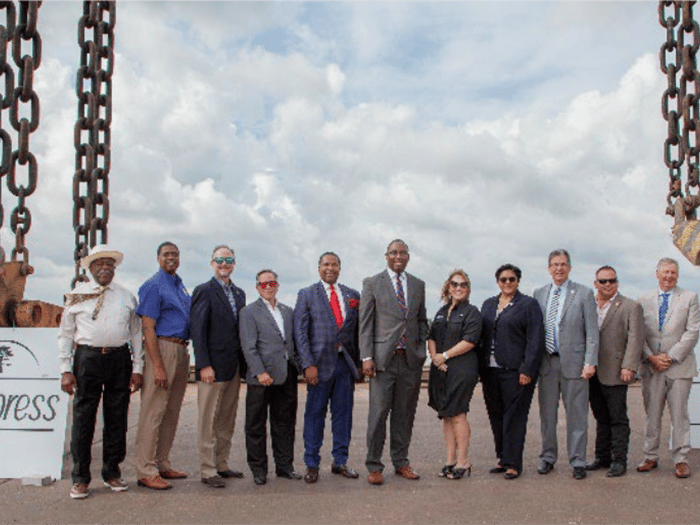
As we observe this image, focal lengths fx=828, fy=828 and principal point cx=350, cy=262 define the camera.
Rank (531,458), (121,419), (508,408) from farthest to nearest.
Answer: (531,458) < (508,408) < (121,419)

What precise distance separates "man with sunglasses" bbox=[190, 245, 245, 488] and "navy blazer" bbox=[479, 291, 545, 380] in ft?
7.09

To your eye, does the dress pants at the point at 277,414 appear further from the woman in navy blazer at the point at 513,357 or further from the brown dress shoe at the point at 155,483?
the woman in navy blazer at the point at 513,357

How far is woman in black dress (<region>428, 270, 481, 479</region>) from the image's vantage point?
22.3 feet

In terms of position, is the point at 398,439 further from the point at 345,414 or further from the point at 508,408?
the point at 508,408

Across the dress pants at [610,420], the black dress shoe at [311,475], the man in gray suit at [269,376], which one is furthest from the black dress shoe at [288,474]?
the dress pants at [610,420]

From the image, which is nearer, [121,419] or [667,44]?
[121,419]

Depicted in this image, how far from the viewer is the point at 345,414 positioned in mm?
6848

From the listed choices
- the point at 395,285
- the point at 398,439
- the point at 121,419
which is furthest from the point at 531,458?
the point at 121,419

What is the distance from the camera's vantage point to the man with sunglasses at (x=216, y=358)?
6.58 meters

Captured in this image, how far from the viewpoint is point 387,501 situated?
597cm

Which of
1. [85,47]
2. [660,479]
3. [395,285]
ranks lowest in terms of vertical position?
[660,479]

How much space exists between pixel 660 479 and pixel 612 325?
1.32 metres

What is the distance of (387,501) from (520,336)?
184cm

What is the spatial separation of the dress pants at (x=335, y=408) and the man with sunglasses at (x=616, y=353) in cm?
220
